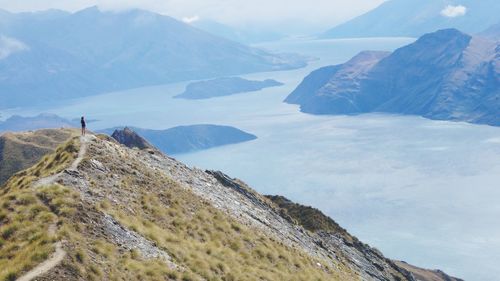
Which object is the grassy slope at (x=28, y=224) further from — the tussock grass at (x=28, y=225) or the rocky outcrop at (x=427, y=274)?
the rocky outcrop at (x=427, y=274)

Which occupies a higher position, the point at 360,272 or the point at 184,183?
the point at 184,183

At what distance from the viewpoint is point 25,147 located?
157 metres

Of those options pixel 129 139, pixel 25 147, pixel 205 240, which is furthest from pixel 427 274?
pixel 205 240

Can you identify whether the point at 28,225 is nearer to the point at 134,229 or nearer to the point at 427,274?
the point at 134,229

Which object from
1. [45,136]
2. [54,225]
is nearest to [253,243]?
[54,225]

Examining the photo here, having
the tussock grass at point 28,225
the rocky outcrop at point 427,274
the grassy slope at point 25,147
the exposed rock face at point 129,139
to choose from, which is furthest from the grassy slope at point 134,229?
the rocky outcrop at point 427,274

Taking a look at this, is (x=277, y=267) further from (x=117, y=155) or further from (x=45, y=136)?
(x=45, y=136)

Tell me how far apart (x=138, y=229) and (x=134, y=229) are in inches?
8.0

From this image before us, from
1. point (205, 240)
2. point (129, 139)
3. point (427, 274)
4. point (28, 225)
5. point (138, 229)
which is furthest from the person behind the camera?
point (427, 274)

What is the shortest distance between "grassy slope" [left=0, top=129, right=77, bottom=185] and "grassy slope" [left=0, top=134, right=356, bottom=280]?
11080 centimetres

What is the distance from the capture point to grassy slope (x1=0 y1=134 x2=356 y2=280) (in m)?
23.2

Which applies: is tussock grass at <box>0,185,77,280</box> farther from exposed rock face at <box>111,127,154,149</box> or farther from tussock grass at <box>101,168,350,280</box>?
exposed rock face at <box>111,127,154,149</box>

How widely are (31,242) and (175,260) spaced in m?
6.59

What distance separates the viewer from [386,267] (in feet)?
199
